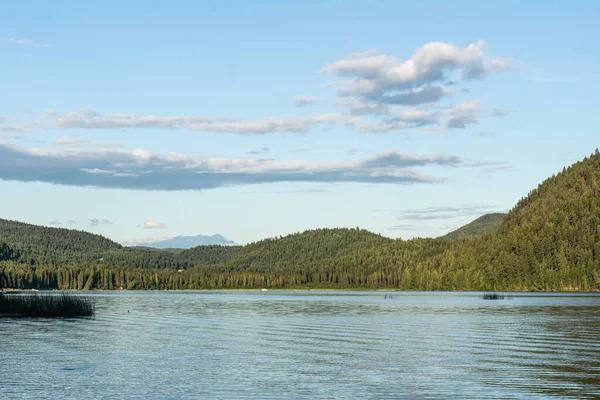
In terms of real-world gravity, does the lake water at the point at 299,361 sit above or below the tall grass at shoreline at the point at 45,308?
below

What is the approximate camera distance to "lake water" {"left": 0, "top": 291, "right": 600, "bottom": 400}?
4097 centimetres

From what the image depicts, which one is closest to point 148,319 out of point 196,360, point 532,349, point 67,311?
point 67,311

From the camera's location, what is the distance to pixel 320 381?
4447cm

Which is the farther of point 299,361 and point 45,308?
point 45,308

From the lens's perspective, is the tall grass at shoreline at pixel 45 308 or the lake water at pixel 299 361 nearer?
the lake water at pixel 299 361

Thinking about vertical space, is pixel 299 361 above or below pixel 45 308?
below

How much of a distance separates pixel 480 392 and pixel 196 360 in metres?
22.9

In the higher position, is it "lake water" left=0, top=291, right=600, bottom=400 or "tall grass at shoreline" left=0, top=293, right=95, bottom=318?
"tall grass at shoreline" left=0, top=293, right=95, bottom=318

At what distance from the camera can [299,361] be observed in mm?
54312

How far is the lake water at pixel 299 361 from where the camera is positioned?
134ft

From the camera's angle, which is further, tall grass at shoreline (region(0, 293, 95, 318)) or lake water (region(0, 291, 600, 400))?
tall grass at shoreline (region(0, 293, 95, 318))

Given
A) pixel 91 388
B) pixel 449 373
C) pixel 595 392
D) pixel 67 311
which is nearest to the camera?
pixel 595 392

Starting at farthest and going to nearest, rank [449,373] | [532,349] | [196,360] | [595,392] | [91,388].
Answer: [532,349]
[196,360]
[449,373]
[91,388]
[595,392]

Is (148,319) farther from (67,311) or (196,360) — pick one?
(196,360)
